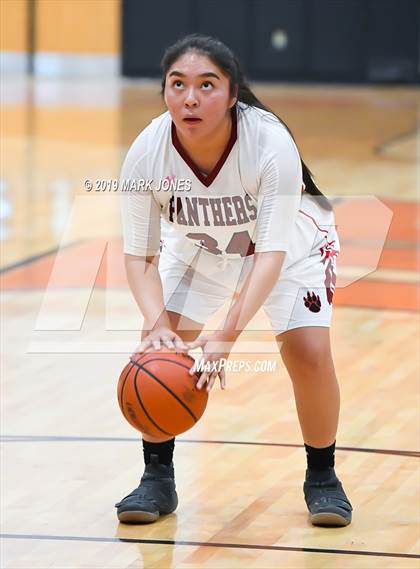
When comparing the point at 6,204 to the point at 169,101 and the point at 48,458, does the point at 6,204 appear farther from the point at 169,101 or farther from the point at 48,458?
the point at 169,101

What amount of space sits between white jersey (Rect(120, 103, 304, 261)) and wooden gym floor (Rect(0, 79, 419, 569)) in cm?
76

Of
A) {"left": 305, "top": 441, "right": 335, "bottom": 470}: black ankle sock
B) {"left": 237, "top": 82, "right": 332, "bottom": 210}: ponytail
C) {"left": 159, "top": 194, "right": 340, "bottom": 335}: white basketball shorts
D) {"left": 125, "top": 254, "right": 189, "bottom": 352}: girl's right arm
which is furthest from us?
{"left": 305, "top": 441, "right": 335, "bottom": 470}: black ankle sock

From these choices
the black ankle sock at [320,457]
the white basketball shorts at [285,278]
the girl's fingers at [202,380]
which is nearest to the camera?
the girl's fingers at [202,380]

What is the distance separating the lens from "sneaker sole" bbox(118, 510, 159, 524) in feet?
11.1

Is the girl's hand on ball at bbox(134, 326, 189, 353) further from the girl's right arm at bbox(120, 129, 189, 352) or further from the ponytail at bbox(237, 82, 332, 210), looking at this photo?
the ponytail at bbox(237, 82, 332, 210)

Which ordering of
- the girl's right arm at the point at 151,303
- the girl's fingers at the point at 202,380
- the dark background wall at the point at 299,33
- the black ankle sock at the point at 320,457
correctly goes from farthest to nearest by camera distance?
the dark background wall at the point at 299,33 < the black ankle sock at the point at 320,457 < the girl's right arm at the point at 151,303 < the girl's fingers at the point at 202,380

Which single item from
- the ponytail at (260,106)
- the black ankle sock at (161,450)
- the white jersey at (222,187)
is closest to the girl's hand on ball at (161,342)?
the white jersey at (222,187)

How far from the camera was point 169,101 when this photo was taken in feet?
10.2

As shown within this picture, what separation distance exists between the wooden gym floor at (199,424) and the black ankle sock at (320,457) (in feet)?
0.44

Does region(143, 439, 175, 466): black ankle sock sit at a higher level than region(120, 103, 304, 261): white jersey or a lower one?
lower

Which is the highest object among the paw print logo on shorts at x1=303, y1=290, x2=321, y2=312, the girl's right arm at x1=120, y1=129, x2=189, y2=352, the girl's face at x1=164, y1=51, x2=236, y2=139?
the girl's face at x1=164, y1=51, x2=236, y2=139

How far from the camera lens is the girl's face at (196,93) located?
309 centimetres

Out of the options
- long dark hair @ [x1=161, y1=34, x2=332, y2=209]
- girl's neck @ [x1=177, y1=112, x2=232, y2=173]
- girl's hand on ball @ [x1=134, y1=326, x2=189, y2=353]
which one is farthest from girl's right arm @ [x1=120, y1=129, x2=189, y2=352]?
long dark hair @ [x1=161, y1=34, x2=332, y2=209]

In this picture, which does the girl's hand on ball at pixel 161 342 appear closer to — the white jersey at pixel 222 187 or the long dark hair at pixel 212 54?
the white jersey at pixel 222 187
